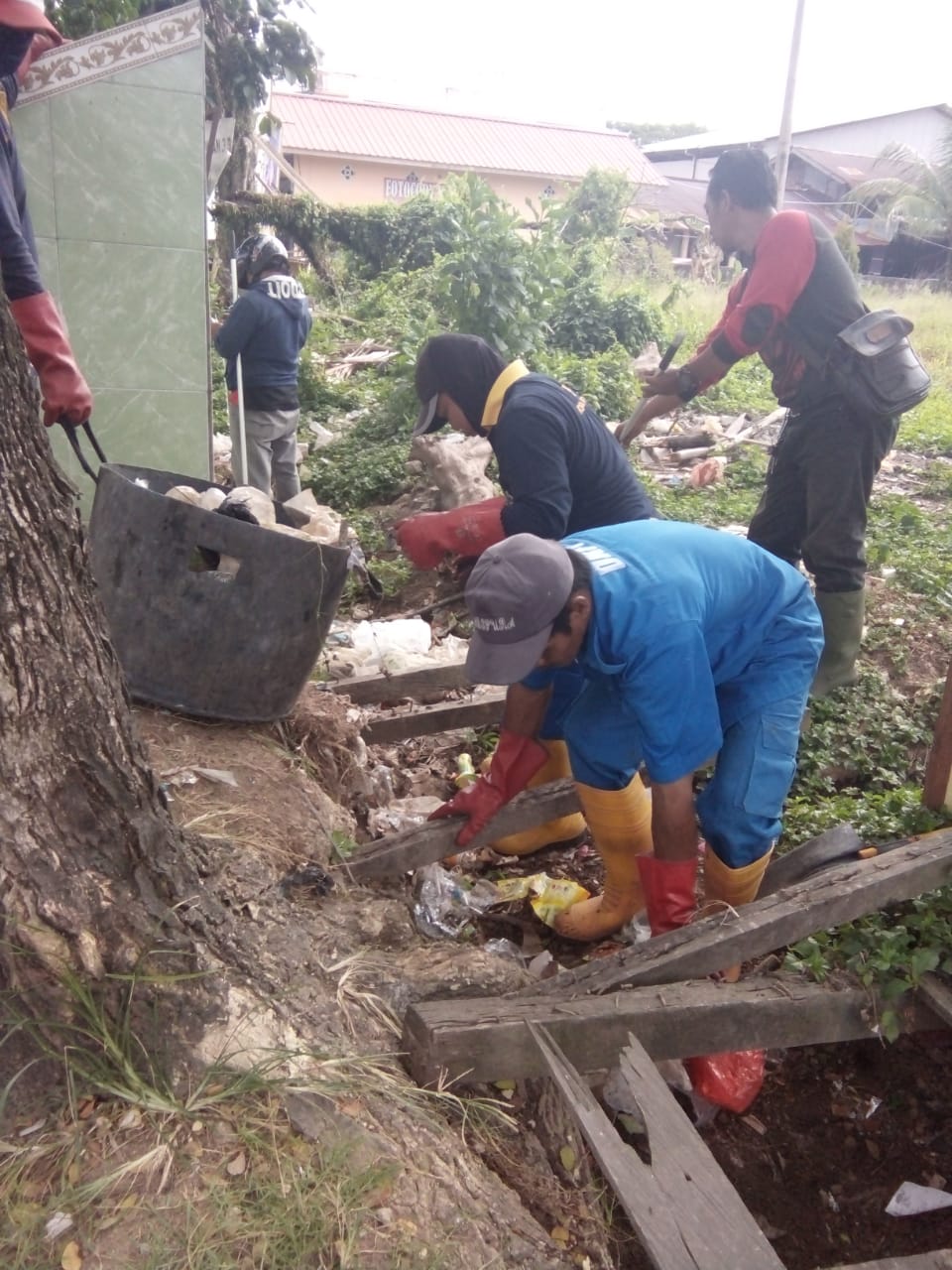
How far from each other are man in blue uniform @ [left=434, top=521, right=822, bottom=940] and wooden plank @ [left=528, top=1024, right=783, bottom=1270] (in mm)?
669

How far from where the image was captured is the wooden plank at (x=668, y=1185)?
164 cm

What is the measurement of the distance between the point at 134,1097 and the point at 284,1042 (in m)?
0.28

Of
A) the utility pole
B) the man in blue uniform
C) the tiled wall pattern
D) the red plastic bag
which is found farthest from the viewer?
the utility pole

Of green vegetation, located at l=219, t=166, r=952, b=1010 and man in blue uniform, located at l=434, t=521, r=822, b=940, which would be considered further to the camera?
green vegetation, located at l=219, t=166, r=952, b=1010

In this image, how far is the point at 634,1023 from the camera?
2084mm

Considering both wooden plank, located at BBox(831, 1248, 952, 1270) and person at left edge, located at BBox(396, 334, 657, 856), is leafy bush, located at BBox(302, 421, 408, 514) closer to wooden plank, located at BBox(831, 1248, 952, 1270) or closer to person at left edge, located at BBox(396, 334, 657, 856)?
person at left edge, located at BBox(396, 334, 657, 856)

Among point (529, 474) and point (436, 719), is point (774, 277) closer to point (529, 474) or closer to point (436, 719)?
point (529, 474)

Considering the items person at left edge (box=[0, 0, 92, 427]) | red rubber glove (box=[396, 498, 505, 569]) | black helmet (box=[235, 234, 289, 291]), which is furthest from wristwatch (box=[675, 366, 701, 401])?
black helmet (box=[235, 234, 289, 291])

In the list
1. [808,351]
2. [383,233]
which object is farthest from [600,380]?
[383,233]

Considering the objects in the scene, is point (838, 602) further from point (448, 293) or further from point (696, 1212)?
point (448, 293)

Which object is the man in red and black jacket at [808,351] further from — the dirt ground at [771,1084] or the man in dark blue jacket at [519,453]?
the dirt ground at [771,1084]

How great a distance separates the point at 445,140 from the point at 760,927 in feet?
106

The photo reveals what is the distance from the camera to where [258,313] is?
6.07 meters

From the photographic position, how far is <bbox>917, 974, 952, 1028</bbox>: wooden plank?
2191 millimetres
